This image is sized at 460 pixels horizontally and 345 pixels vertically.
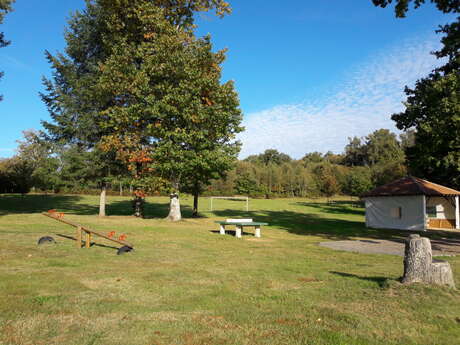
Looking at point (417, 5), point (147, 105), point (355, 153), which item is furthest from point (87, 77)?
point (355, 153)

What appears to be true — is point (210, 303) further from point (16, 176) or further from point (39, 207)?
point (16, 176)

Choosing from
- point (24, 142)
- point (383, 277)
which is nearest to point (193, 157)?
point (383, 277)

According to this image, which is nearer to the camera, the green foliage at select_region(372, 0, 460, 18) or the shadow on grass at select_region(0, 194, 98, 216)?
the green foliage at select_region(372, 0, 460, 18)

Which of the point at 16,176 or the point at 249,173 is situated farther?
the point at 249,173

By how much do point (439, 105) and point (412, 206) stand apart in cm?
872

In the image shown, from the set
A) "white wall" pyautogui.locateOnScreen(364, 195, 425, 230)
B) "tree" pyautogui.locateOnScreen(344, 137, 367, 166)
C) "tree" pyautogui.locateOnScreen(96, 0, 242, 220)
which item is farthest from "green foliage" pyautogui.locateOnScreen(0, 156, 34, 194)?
"tree" pyautogui.locateOnScreen(344, 137, 367, 166)

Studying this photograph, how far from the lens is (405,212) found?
24203mm

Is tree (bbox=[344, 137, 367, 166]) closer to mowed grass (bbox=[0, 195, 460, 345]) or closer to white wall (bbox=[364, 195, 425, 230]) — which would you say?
white wall (bbox=[364, 195, 425, 230])

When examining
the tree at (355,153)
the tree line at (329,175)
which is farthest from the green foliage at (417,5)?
the tree at (355,153)

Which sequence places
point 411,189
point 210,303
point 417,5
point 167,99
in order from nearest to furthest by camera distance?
point 210,303
point 417,5
point 167,99
point 411,189

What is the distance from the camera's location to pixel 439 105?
1758 centimetres

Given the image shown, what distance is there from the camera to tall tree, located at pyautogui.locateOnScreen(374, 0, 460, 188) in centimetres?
1393

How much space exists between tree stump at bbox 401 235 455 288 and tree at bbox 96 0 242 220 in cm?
1559

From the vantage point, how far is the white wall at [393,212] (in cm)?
2342
